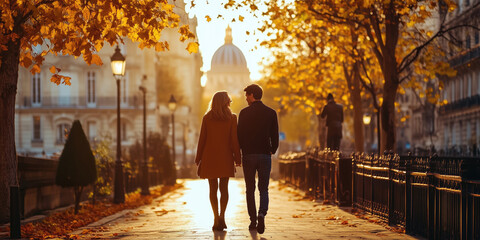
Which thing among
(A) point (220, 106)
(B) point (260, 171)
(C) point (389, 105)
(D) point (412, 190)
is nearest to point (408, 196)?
(D) point (412, 190)

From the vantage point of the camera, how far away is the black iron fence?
936 centimetres

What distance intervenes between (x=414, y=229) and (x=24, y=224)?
6111 millimetres

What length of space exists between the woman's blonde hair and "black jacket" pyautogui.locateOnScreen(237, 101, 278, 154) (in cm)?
23

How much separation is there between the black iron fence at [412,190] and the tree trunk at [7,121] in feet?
19.1

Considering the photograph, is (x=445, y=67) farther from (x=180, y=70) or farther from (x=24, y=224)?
(x=180, y=70)

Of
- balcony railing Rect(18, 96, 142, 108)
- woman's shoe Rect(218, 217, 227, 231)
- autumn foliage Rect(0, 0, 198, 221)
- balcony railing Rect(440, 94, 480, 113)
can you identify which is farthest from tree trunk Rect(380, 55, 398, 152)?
balcony railing Rect(18, 96, 142, 108)

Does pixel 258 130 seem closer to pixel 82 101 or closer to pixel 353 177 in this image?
pixel 353 177

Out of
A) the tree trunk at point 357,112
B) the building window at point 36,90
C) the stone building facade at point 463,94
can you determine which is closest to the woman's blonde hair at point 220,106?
the tree trunk at point 357,112

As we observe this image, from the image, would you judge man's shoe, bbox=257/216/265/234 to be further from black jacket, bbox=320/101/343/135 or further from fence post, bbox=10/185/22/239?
black jacket, bbox=320/101/343/135

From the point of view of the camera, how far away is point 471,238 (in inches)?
362

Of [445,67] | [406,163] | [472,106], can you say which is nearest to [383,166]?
[406,163]

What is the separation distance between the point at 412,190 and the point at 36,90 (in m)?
65.4

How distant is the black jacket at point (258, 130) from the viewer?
37.9ft

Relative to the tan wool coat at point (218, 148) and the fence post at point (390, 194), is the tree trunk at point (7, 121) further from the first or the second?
the fence post at point (390, 194)
